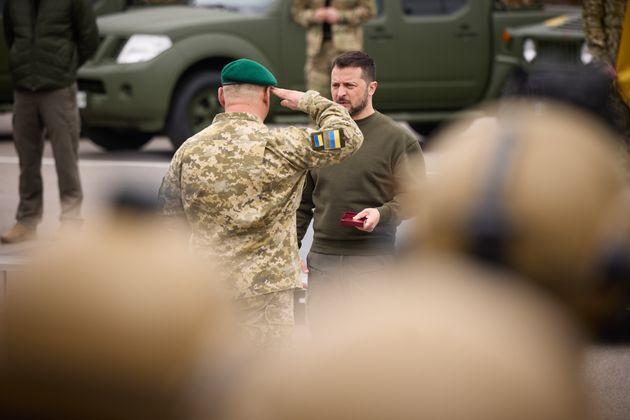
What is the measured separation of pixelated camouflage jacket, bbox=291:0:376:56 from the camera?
9.70 meters

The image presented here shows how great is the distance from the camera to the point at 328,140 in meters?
4.06

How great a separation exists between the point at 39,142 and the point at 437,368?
7182 mm

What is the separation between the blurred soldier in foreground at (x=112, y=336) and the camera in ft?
4.57

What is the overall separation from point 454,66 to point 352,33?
2.10m

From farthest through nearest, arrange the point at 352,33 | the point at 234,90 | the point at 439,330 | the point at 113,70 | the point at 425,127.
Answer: the point at 425,127
the point at 113,70
the point at 352,33
the point at 234,90
the point at 439,330

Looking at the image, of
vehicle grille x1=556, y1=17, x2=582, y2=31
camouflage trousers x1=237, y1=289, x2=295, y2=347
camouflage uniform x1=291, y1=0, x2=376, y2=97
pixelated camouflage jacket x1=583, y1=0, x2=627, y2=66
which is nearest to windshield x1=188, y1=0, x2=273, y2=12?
camouflage uniform x1=291, y1=0, x2=376, y2=97

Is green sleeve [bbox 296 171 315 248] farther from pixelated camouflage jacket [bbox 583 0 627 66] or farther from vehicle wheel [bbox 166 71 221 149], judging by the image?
vehicle wheel [bbox 166 71 221 149]

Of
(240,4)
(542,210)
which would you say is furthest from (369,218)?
(240,4)

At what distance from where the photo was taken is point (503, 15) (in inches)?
459

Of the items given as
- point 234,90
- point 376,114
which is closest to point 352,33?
point 376,114

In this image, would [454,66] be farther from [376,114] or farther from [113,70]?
[376,114]

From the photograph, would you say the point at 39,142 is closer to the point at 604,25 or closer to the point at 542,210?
the point at 604,25

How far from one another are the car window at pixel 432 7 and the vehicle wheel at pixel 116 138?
2.88 metres

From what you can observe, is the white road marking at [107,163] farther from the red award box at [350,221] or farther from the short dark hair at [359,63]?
the red award box at [350,221]
